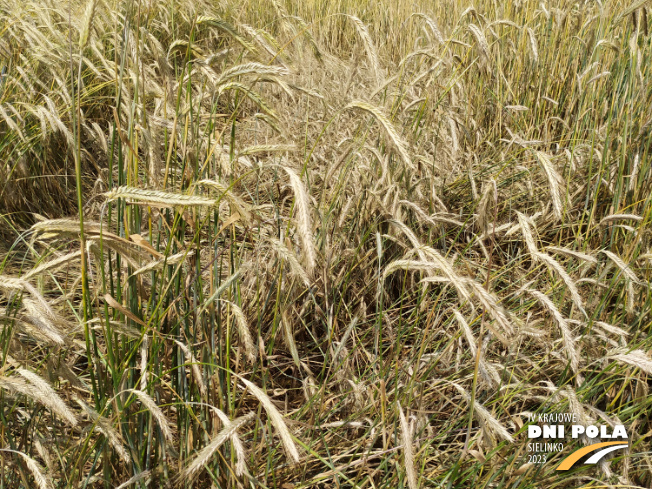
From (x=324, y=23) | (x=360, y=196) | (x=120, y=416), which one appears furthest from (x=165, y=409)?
(x=324, y=23)

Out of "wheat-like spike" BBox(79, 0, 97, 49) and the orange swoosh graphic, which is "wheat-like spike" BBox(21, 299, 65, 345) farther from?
the orange swoosh graphic

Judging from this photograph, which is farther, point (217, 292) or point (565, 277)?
point (565, 277)

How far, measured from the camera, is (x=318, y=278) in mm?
1620

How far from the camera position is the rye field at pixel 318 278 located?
3.30 ft

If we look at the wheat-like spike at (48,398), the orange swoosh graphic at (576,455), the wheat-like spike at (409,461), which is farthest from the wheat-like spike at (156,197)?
the orange swoosh graphic at (576,455)

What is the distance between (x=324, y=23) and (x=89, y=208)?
7.36ft

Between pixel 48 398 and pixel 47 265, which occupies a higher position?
pixel 47 265

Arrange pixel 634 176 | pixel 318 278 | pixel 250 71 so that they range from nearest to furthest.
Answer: pixel 250 71 → pixel 318 278 → pixel 634 176

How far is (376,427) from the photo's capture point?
1264mm

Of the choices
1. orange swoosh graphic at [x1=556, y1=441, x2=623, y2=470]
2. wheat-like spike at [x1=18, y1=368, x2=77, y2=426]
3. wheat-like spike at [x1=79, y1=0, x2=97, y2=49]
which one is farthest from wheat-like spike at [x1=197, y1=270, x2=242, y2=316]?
orange swoosh graphic at [x1=556, y1=441, x2=623, y2=470]
